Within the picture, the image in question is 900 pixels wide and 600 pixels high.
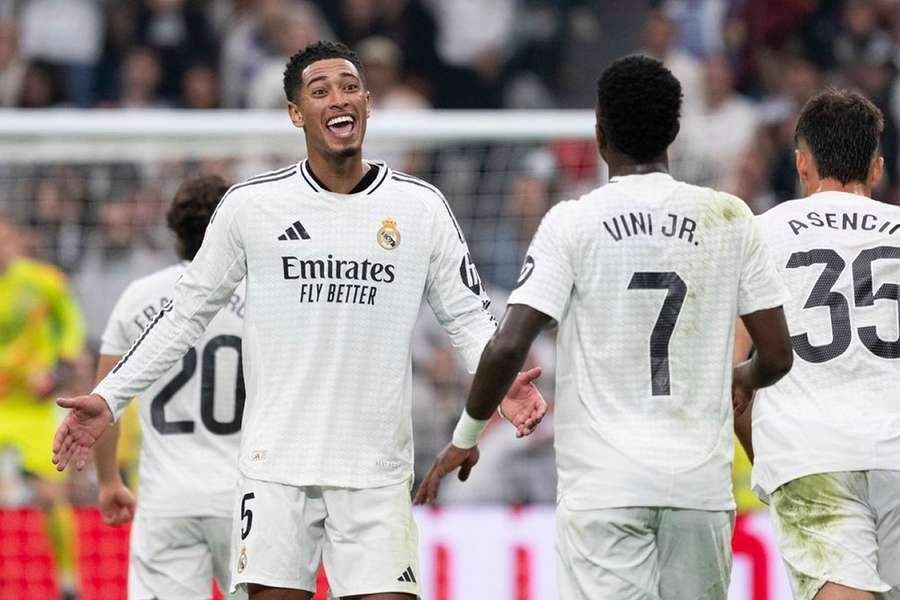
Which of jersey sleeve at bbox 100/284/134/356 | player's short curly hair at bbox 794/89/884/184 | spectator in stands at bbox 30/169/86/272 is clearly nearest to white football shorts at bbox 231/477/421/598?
jersey sleeve at bbox 100/284/134/356

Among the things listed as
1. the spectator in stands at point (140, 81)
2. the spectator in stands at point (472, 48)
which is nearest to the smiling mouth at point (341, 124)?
the spectator in stands at point (140, 81)

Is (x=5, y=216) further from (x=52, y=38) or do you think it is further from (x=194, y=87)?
(x=52, y=38)

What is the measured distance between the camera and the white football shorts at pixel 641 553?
521cm

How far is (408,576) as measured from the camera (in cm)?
568

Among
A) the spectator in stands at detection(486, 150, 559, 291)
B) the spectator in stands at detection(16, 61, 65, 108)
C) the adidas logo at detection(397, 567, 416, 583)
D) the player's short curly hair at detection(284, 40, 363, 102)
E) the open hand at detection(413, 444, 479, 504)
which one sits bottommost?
the adidas logo at detection(397, 567, 416, 583)

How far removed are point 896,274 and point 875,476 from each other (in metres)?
0.67

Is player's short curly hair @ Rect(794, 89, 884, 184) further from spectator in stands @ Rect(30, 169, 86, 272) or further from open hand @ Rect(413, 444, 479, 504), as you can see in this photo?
spectator in stands @ Rect(30, 169, 86, 272)

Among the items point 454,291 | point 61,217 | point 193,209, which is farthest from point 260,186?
point 61,217

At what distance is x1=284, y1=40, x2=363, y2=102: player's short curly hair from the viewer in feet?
19.7

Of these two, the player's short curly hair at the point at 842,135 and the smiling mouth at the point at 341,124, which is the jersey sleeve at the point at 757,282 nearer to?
the player's short curly hair at the point at 842,135

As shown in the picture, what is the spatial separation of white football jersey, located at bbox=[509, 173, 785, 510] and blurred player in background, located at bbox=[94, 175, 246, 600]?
2084 mm

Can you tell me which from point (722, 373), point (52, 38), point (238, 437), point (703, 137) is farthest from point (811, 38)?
point (722, 373)

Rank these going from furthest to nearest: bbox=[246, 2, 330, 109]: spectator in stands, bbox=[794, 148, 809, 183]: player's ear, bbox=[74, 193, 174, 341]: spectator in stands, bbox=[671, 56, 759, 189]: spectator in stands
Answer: bbox=[246, 2, 330, 109]: spectator in stands → bbox=[671, 56, 759, 189]: spectator in stands → bbox=[74, 193, 174, 341]: spectator in stands → bbox=[794, 148, 809, 183]: player's ear

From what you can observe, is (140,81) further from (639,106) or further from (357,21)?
(639,106)
